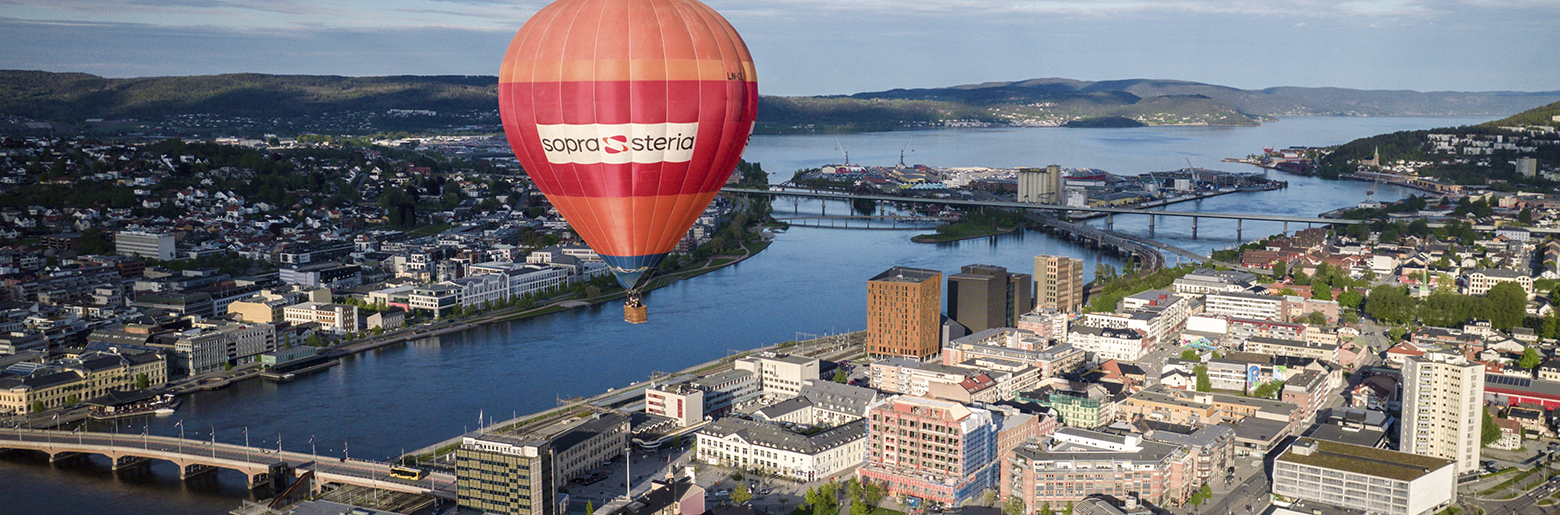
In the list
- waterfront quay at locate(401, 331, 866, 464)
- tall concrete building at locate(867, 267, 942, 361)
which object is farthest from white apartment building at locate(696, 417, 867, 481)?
tall concrete building at locate(867, 267, 942, 361)

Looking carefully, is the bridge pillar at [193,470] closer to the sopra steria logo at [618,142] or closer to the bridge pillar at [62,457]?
the bridge pillar at [62,457]

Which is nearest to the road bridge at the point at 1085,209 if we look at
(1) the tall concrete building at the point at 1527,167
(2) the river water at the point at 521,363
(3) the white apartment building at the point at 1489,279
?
(2) the river water at the point at 521,363

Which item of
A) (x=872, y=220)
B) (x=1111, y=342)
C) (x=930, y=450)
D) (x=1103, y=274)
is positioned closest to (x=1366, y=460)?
(x=930, y=450)

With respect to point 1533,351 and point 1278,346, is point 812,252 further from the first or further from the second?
point 1533,351

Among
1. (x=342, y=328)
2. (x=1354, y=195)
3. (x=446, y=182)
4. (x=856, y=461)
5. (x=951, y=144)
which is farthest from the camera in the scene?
(x=951, y=144)

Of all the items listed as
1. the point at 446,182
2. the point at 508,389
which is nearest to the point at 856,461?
the point at 508,389
